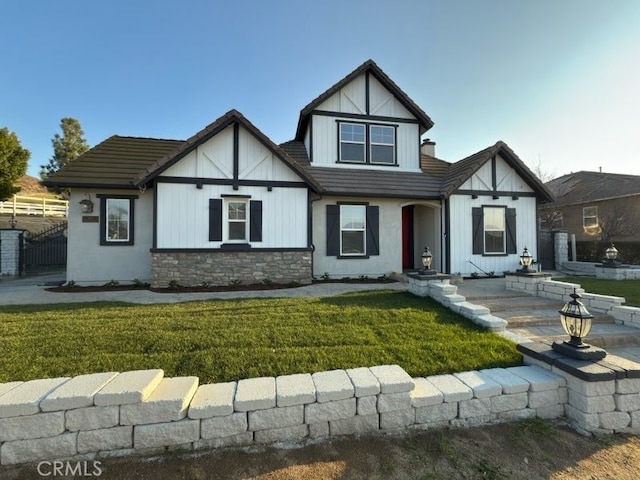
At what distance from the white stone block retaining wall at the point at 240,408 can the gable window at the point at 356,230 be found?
7093 millimetres

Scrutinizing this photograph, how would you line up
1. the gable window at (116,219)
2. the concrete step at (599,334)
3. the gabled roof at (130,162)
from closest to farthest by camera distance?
the concrete step at (599,334), the gabled roof at (130,162), the gable window at (116,219)

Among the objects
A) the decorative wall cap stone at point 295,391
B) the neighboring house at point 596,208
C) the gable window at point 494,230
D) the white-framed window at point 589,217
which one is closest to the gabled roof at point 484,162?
the gable window at point 494,230

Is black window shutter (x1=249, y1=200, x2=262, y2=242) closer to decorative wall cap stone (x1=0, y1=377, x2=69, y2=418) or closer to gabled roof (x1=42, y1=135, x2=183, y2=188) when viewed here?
gabled roof (x1=42, y1=135, x2=183, y2=188)

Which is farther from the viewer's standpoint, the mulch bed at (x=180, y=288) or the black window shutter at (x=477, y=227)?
the black window shutter at (x=477, y=227)

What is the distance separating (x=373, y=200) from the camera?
34.3 feet

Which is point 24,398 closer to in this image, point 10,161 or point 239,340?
point 239,340

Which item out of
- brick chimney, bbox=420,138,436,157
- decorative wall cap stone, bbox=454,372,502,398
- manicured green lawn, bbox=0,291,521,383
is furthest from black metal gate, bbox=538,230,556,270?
decorative wall cap stone, bbox=454,372,502,398

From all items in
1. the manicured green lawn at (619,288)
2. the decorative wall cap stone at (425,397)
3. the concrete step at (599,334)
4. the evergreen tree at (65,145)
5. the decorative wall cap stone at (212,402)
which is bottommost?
the decorative wall cap stone at (425,397)

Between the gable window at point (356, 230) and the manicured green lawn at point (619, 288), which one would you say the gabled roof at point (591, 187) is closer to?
the manicured green lawn at point (619, 288)

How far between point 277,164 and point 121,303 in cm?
→ 559

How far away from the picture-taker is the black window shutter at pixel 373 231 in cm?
1040

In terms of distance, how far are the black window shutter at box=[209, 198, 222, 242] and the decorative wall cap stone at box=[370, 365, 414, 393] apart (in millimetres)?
6919

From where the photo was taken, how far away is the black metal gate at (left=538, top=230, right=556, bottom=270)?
41.0 ft

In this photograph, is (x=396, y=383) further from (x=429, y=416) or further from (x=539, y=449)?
(x=539, y=449)
